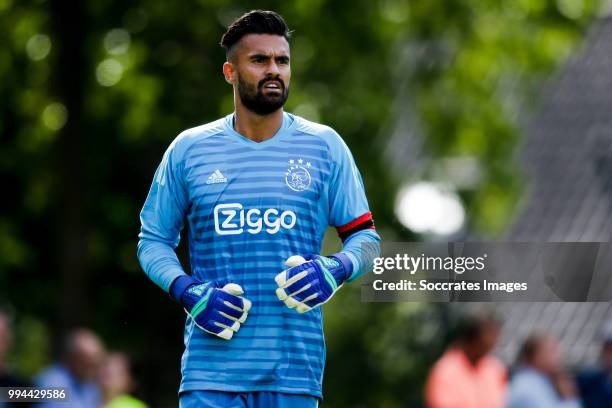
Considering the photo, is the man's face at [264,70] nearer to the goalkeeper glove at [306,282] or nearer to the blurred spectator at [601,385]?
the goalkeeper glove at [306,282]

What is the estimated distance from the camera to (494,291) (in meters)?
6.26

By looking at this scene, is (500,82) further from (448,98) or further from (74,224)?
(74,224)

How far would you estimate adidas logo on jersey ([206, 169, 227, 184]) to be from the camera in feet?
16.3

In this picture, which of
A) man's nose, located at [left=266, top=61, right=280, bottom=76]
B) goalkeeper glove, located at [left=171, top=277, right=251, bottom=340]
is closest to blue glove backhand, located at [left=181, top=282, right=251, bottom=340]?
goalkeeper glove, located at [left=171, top=277, right=251, bottom=340]

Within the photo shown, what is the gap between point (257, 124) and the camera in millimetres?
5047

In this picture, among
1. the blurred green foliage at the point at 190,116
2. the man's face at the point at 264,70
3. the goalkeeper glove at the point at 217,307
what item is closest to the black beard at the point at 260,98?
the man's face at the point at 264,70

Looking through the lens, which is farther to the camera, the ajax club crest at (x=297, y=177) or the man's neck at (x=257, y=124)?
the man's neck at (x=257, y=124)

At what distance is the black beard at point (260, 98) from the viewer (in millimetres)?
4957

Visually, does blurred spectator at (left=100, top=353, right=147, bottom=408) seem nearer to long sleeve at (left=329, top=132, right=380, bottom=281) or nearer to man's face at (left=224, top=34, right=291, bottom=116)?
long sleeve at (left=329, top=132, right=380, bottom=281)

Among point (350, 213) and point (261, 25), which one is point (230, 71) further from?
point (350, 213)

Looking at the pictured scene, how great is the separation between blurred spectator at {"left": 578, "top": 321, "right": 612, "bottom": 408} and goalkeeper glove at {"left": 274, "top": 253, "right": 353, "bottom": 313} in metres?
4.33

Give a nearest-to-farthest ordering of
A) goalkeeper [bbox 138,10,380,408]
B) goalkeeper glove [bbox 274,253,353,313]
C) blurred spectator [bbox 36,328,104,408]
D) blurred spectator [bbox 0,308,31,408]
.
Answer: goalkeeper glove [bbox 274,253,353,313] < goalkeeper [bbox 138,10,380,408] < blurred spectator [bbox 0,308,31,408] < blurred spectator [bbox 36,328,104,408]

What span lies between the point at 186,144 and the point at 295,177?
0.44m

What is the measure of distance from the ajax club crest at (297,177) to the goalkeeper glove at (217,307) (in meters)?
0.41
